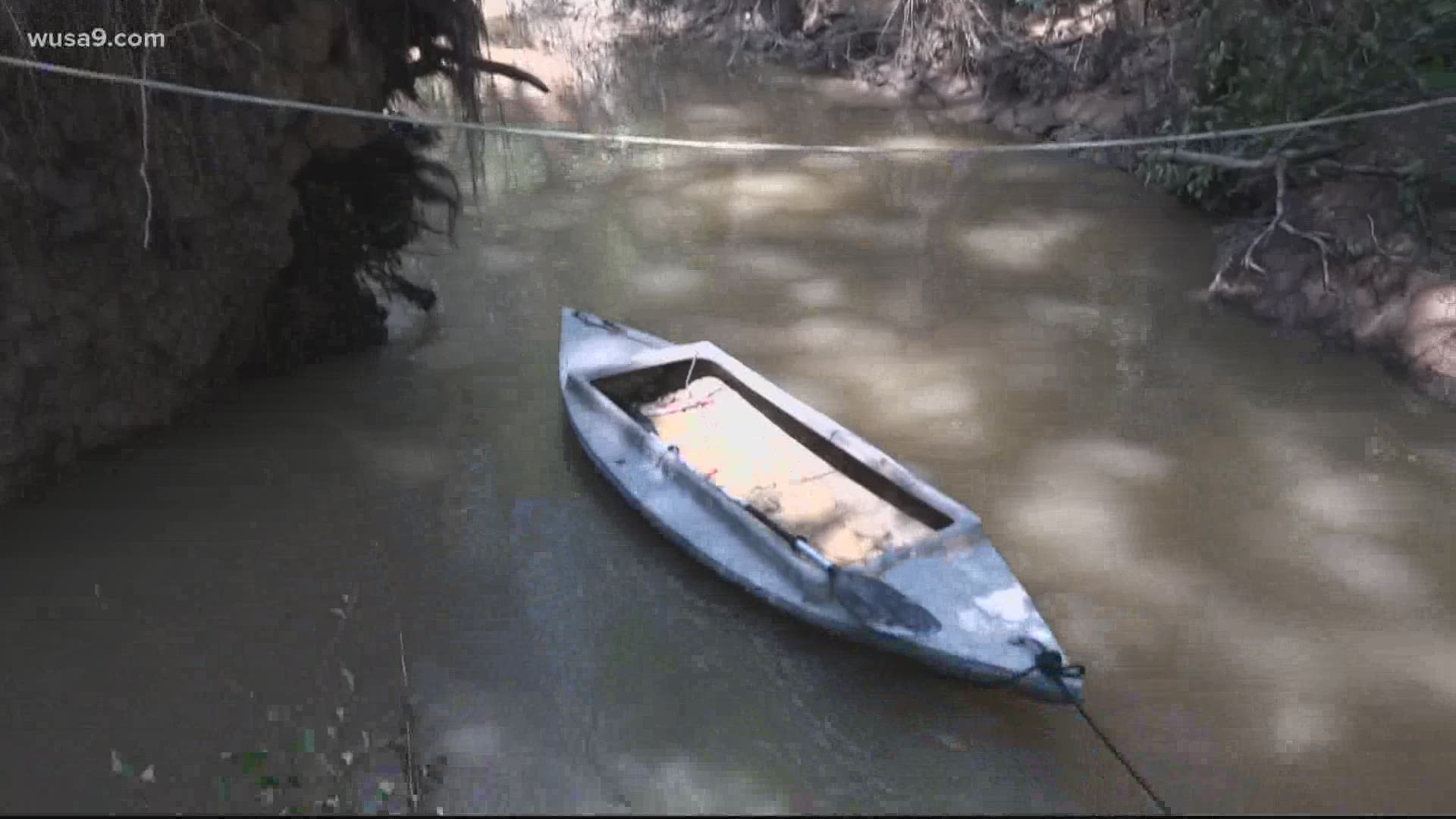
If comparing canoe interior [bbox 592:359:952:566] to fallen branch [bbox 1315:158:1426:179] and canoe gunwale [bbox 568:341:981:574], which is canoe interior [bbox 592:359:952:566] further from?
fallen branch [bbox 1315:158:1426:179]

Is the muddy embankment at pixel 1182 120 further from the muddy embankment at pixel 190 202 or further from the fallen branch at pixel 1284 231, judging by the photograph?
the muddy embankment at pixel 190 202

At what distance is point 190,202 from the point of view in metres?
5.66

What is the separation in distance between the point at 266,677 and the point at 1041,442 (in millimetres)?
3767

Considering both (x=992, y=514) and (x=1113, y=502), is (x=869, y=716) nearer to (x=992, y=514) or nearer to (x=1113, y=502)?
(x=992, y=514)

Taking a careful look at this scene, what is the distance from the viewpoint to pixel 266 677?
14.4 ft

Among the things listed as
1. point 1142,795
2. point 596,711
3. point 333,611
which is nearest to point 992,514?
point 1142,795

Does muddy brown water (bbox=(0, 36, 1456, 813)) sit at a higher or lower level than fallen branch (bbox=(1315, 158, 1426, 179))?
lower

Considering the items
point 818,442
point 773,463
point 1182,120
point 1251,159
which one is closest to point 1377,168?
point 1251,159

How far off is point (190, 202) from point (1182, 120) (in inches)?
281

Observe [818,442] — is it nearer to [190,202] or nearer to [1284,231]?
[190,202]

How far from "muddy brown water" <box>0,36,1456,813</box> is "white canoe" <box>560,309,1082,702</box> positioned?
247mm

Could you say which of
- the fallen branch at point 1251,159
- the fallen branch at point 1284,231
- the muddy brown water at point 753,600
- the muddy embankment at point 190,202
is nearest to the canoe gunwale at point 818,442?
the muddy brown water at point 753,600

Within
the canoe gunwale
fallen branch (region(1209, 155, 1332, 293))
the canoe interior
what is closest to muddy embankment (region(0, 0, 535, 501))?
the canoe gunwale

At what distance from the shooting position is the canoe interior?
4.96m
